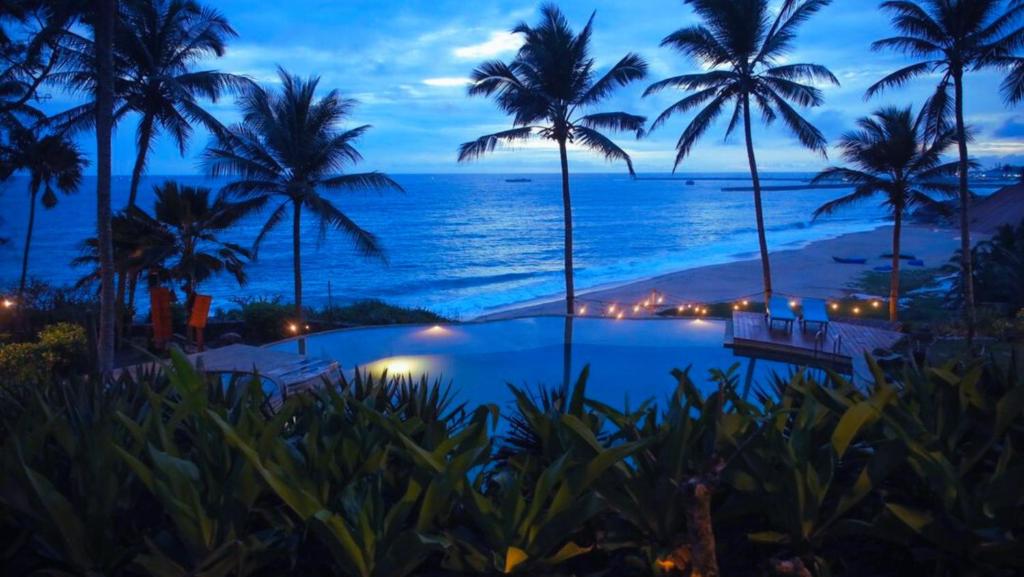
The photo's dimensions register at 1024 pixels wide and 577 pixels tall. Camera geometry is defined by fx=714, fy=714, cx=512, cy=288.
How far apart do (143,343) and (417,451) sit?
14.1 m

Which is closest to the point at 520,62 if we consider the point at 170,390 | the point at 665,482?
the point at 170,390

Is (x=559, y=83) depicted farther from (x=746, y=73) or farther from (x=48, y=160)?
(x=48, y=160)

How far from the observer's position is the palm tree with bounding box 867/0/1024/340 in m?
14.2

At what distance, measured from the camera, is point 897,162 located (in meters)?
17.0

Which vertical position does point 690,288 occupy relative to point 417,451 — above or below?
below

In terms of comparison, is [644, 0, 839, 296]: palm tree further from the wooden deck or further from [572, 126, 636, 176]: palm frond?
the wooden deck

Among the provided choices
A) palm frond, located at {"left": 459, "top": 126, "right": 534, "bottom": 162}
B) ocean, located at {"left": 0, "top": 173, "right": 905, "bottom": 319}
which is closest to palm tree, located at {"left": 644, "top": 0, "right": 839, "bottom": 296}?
palm frond, located at {"left": 459, "top": 126, "right": 534, "bottom": 162}

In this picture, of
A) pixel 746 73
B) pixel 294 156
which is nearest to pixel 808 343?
pixel 746 73

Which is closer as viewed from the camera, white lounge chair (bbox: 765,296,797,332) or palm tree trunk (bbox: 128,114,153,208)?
white lounge chair (bbox: 765,296,797,332)

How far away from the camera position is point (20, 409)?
3.54 meters

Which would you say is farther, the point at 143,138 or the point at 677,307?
the point at 677,307

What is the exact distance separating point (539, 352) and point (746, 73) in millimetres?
9557

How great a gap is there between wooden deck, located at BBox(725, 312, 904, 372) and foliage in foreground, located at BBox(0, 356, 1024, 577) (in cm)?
777

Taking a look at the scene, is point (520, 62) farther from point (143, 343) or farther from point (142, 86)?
point (143, 343)
